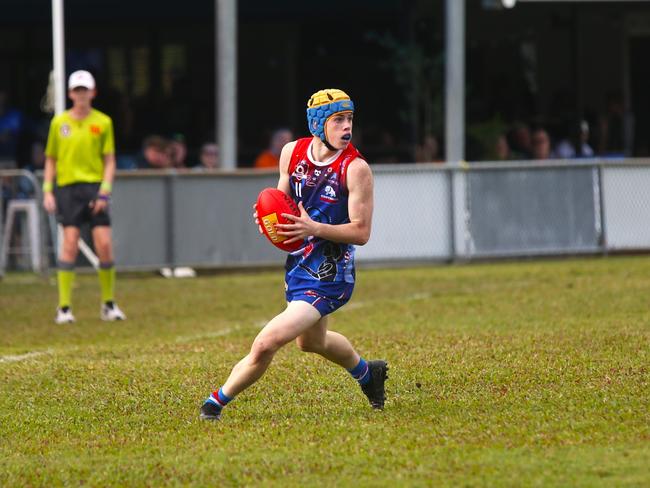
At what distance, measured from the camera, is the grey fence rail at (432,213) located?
18.1 m

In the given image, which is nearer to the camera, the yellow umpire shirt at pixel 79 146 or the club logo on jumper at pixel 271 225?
the club logo on jumper at pixel 271 225

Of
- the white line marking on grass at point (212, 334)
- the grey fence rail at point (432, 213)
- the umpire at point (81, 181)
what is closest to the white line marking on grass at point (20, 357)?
the white line marking on grass at point (212, 334)

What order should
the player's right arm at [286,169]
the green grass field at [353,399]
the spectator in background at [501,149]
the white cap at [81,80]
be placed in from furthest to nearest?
the spectator in background at [501,149] < the white cap at [81,80] < the player's right arm at [286,169] < the green grass field at [353,399]

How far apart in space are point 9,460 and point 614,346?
15.0 ft

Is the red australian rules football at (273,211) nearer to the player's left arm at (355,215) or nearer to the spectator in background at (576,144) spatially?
the player's left arm at (355,215)

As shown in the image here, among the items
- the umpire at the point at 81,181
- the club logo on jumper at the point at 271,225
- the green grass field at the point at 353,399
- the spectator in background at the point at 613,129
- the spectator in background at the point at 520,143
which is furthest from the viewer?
the spectator in background at the point at 613,129

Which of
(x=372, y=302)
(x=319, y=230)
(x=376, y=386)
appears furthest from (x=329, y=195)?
(x=372, y=302)

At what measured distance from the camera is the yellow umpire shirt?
1386cm

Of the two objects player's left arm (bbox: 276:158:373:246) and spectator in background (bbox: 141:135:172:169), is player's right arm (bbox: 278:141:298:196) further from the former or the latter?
spectator in background (bbox: 141:135:172:169)

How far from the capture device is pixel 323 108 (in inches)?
299

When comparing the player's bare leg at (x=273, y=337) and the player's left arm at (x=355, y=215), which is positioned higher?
the player's left arm at (x=355, y=215)

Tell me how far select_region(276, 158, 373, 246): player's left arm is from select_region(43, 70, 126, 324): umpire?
648cm

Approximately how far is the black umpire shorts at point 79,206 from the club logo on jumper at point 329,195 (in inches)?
256

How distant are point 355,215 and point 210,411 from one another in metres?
1.25
